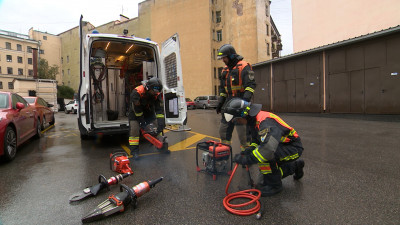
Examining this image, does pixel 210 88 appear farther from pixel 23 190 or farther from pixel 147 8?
pixel 23 190

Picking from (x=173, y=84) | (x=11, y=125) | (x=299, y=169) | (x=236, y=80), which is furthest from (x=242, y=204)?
(x=11, y=125)

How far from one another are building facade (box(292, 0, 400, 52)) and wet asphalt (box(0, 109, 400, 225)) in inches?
722

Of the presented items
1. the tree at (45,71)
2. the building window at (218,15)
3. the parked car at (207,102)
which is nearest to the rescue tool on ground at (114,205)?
the parked car at (207,102)

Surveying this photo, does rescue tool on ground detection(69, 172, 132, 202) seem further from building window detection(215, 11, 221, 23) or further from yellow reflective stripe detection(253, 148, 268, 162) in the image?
building window detection(215, 11, 221, 23)

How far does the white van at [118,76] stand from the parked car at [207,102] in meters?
18.3

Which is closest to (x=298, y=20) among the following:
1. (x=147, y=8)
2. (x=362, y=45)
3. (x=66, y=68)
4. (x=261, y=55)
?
(x=261, y=55)

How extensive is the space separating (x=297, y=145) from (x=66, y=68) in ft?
201

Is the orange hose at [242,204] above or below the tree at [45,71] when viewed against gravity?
below

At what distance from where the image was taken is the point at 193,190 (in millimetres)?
3098

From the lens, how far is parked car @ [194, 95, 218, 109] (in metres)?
27.2

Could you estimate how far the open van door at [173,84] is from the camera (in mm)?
5727

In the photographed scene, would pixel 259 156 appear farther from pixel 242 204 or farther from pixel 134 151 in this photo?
pixel 134 151

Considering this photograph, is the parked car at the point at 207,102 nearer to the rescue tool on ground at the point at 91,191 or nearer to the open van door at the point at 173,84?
the open van door at the point at 173,84

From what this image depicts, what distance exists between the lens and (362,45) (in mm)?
12305
